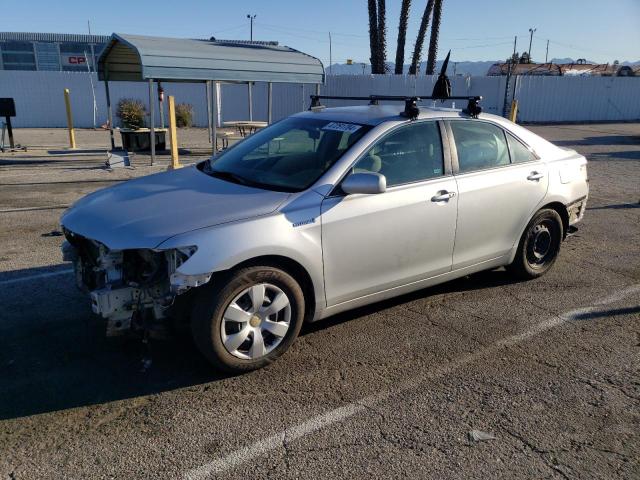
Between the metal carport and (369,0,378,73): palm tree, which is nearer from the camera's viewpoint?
the metal carport

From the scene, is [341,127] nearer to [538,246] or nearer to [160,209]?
[160,209]

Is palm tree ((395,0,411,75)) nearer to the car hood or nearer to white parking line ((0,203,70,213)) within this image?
white parking line ((0,203,70,213))

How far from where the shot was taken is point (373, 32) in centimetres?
2675

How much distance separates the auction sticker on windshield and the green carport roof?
7932 mm

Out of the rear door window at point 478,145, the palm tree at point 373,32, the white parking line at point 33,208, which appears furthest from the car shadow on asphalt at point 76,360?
the palm tree at point 373,32

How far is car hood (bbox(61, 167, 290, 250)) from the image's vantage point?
353 centimetres

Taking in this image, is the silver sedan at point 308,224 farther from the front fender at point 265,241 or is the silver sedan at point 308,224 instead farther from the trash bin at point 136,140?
the trash bin at point 136,140

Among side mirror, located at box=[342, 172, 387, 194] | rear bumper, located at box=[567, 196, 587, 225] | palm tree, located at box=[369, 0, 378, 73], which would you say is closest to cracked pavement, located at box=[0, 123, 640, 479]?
rear bumper, located at box=[567, 196, 587, 225]

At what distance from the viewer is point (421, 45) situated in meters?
28.1

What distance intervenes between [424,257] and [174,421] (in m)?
2.26

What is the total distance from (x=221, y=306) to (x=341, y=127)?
1852 mm

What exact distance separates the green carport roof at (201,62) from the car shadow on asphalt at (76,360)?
7.93 meters

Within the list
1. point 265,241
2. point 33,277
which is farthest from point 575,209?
point 33,277

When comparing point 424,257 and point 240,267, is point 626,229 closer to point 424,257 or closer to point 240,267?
point 424,257
